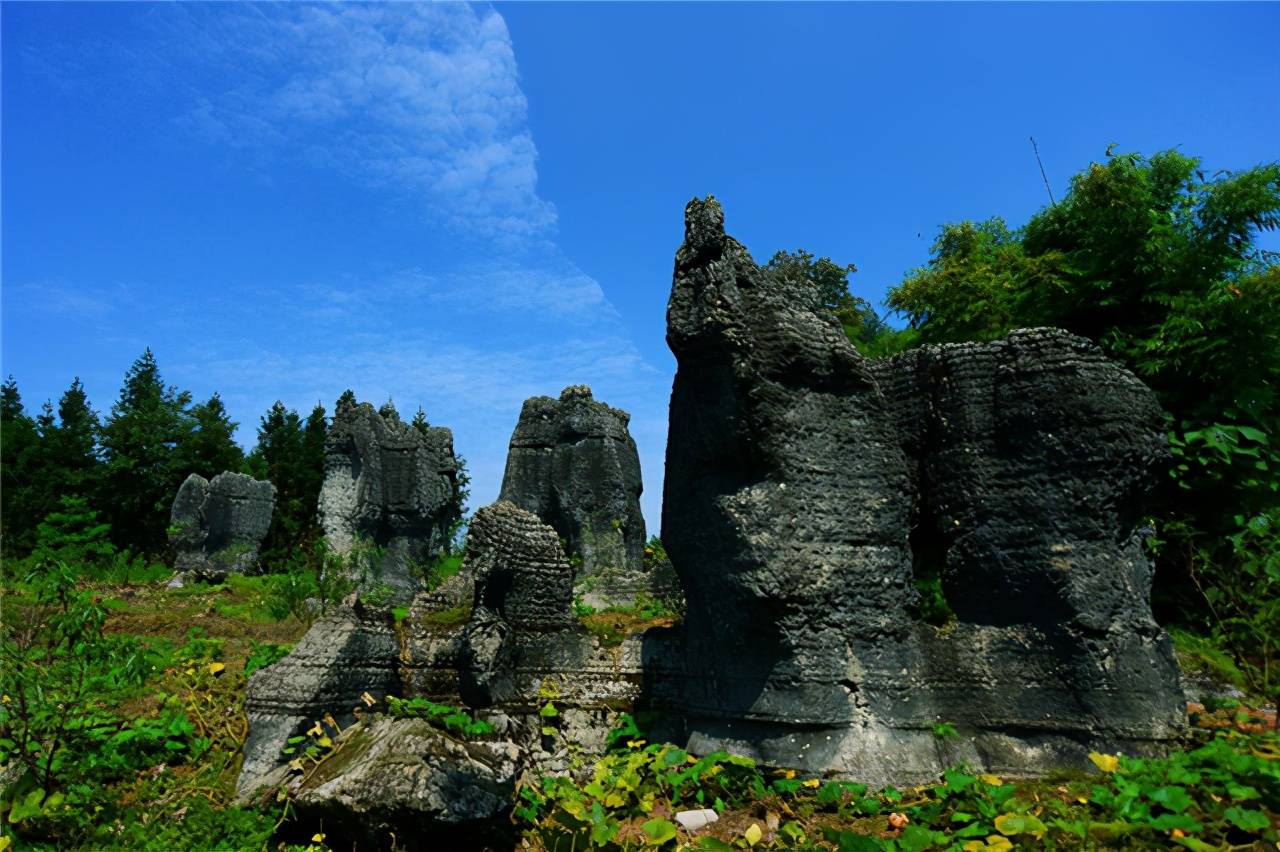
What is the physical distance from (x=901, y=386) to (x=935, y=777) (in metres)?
2.50

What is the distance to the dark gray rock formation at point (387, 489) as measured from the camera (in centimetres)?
1750

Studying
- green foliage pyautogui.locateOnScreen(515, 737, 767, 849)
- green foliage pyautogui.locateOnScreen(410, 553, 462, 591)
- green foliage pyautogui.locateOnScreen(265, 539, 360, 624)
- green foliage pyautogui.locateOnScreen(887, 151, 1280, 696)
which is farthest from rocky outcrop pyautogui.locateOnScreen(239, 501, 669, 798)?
green foliage pyautogui.locateOnScreen(410, 553, 462, 591)

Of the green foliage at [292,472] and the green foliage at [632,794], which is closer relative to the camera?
the green foliage at [632,794]

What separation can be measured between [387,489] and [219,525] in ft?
28.7

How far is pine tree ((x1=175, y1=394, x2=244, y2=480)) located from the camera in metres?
32.4

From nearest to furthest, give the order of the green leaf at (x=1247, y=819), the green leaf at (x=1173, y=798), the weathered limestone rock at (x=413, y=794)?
the green leaf at (x=1247, y=819), the green leaf at (x=1173, y=798), the weathered limestone rock at (x=413, y=794)

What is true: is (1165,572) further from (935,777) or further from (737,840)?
(737,840)

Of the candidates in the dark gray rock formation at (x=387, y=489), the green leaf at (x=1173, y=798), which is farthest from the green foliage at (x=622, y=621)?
the dark gray rock formation at (x=387, y=489)

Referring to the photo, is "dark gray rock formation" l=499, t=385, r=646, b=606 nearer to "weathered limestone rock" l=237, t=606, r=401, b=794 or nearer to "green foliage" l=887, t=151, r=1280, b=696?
"green foliage" l=887, t=151, r=1280, b=696

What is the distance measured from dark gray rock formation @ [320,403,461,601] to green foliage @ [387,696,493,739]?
39.5 feet

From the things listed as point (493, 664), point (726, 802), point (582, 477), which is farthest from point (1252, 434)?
point (582, 477)

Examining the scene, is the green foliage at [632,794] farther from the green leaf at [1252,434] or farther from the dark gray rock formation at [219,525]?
the dark gray rock formation at [219,525]

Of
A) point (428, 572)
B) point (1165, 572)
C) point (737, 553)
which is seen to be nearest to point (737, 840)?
point (737, 553)

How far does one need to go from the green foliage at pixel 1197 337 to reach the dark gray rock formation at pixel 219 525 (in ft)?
69.6
